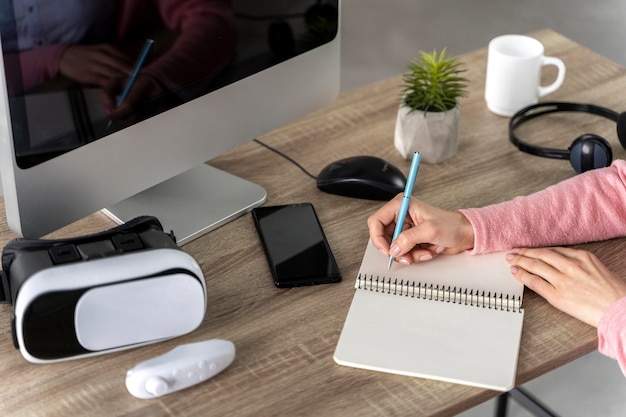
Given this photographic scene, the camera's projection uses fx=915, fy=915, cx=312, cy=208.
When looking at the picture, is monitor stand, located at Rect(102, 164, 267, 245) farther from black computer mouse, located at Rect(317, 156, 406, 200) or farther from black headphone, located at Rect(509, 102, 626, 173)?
black headphone, located at Rect(509, 102, 626, 173)

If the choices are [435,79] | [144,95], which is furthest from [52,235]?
[435,79]

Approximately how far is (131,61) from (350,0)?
2.88m

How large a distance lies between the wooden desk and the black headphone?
0.06 feet

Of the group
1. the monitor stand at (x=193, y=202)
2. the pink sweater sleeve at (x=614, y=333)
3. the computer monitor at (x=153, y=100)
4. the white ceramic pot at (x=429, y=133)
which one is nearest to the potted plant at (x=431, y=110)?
the white ceramic pot at (x=429, y=133)

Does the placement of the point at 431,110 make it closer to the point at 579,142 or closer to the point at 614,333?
the point at 579,142

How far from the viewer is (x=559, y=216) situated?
128 centimetres

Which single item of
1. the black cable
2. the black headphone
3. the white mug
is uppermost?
the white mug

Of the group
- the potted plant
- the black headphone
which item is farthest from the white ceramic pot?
the black headphone

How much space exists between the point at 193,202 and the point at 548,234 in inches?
20.1

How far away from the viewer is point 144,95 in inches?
47.3

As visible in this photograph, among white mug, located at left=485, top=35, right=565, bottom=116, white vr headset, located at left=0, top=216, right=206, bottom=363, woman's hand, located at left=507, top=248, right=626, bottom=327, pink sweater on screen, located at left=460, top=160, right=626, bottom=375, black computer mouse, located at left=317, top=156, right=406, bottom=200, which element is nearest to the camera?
white vr headset, located at left=0, top=216, right=206, bottom=363

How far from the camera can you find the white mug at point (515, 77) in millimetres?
1555

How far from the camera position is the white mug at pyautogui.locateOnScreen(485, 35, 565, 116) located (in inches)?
61.2

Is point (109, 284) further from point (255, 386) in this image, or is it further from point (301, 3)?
point (301, 3)
